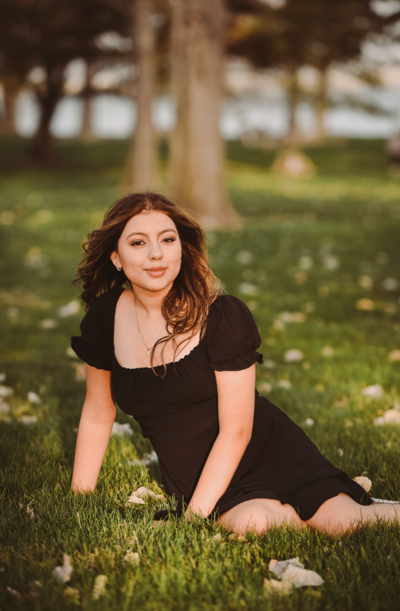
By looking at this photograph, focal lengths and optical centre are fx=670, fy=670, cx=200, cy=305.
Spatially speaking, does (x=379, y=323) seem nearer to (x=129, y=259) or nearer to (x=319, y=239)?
(x=129, y=259)

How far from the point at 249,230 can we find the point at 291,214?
8.98ft

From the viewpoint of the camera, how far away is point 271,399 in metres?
4.12

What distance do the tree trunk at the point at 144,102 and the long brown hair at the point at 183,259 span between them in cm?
1659

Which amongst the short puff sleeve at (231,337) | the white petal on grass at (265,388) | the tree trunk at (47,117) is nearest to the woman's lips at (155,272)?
the short puff sleeve at (231,337)

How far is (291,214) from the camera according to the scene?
13.9m

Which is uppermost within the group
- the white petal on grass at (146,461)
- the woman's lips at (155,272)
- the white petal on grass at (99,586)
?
the woman's lips at (155,272)

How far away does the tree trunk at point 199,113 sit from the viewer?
11680mm

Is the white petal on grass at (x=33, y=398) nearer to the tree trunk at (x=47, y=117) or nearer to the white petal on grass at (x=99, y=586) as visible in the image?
the white petal on grass at (x=99, y=586)

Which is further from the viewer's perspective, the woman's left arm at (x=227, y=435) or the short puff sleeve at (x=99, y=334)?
the short puff sleeve at (x=99, y=334)

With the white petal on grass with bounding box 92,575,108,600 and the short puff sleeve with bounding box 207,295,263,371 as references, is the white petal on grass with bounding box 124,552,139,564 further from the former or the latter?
the short puff sleeve with bounding box 207,295,263,371

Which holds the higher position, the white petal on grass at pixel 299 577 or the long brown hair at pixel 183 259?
Result: the long brown hair at pixel 183 259

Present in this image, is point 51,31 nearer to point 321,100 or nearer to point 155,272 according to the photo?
point 321,100

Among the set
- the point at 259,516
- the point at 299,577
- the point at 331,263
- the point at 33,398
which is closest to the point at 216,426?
the point at 259,516

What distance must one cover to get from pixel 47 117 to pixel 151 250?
2799 centimetres
